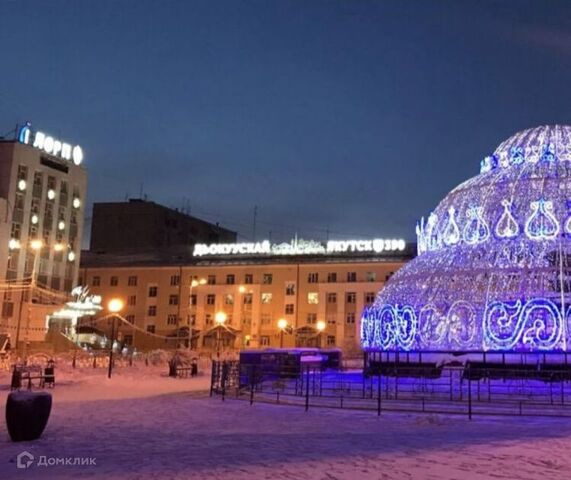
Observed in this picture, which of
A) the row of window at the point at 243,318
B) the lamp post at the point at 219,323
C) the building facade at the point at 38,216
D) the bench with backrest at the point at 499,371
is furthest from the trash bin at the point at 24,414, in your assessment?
the row of window at the point at 243,318

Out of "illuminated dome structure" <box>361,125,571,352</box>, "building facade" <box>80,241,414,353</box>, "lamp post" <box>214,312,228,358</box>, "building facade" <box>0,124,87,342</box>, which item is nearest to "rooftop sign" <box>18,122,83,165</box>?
"building facade" <box>0,124,87,342</box>

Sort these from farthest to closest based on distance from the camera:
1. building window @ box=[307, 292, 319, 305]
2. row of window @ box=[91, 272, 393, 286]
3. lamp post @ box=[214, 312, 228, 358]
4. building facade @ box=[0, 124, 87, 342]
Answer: building window @ box=[307, 292, 319, 305]
row of window @ box=[91, 272, 393, 286]
building facade @ box=[0, 124, 87, 342]
lamp post @ box=[214, 312, 228, 358]

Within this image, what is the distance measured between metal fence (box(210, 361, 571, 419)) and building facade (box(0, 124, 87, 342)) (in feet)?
143

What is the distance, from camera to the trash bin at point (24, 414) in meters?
13.3

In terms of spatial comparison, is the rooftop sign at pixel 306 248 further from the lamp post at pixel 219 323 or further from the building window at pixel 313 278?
the lamp post at pixel 219 323

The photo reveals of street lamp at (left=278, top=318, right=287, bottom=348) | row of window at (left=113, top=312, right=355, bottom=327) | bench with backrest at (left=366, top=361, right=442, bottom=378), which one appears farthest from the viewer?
row of window at (left=113, top=312, right=355, bottom=327)

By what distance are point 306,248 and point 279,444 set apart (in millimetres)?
64269

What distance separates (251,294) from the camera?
7619cm

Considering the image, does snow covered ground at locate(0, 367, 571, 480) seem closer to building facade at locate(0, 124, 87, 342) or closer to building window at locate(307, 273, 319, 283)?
building facade at locate(0, 124, 87, 342)

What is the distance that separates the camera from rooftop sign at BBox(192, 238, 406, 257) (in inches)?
2958

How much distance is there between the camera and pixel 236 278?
254 ft

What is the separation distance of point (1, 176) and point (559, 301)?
5819cm

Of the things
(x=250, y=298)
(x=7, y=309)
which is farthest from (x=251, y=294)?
(x=7, y=309)

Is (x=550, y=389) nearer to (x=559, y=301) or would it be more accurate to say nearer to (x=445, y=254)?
(x=559, y=301)
